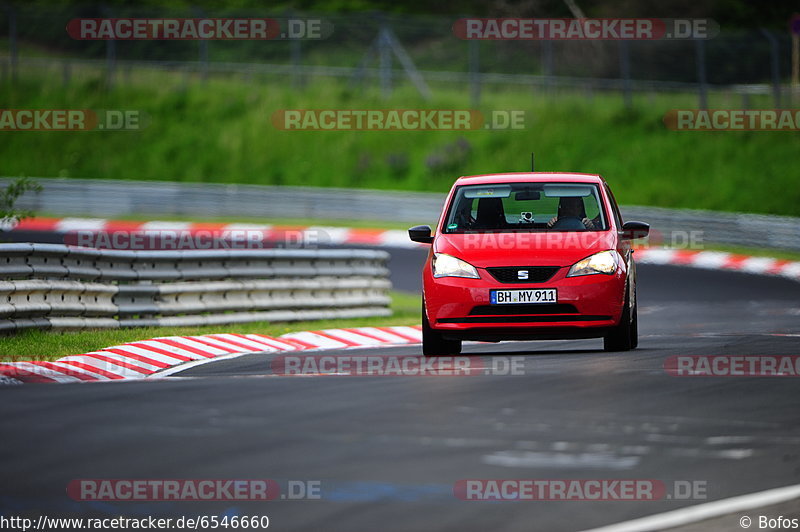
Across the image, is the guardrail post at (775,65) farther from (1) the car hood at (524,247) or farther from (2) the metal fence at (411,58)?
(1) the car hood at (524,247)

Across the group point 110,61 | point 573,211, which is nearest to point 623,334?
point 573,211

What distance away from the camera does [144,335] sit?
15.8 m

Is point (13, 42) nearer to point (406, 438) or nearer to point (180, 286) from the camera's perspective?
point (180, 286)

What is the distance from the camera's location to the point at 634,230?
44.5 feet

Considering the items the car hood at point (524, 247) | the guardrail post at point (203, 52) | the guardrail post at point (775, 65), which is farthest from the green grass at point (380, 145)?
the car hood at point (524, 247)

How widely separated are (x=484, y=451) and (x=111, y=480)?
6.70 ft

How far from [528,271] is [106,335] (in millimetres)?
4895

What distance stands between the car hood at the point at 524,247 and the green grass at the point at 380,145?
2528 centimetres

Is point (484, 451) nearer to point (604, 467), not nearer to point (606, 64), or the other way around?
point (604, 467)

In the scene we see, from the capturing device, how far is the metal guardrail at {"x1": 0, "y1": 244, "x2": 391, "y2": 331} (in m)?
14.8

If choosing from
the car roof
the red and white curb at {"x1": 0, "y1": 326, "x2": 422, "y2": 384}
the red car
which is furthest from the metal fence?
the red car

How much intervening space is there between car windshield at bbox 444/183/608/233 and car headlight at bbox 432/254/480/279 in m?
0.57

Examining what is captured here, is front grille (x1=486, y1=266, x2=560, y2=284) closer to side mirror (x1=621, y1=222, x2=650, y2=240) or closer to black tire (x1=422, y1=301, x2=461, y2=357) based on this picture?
black tire (x1=422, y1=301, x2=461, y2=357)

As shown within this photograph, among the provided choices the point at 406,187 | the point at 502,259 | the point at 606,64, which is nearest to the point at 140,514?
the point at 502,259
